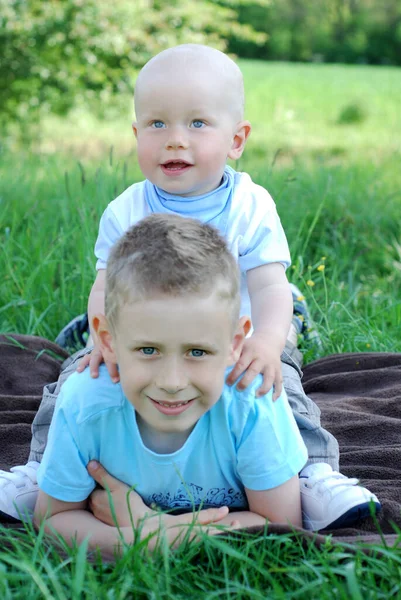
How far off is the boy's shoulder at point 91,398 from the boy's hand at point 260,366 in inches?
11.5

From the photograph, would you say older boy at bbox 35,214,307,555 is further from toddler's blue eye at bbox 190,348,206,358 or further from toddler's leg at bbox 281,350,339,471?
toddler's leg at bbox 281,350,339,471

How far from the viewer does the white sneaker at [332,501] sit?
217 cm

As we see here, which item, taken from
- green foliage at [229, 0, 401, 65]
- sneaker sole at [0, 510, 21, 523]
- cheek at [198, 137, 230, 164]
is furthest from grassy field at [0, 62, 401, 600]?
green foliage at [229, 0, 401, 65]

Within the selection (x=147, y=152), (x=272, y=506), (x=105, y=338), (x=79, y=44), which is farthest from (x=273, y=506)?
(x=79, y=44)

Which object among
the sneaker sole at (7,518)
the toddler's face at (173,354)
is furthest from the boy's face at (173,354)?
the sneaker sole at (7,518)

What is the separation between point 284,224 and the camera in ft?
14.8

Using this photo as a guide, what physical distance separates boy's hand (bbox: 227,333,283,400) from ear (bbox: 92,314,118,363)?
305mm

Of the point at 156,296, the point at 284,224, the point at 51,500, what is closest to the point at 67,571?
the point at 51,500

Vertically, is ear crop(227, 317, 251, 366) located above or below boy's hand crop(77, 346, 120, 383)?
above

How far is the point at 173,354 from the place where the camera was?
188cm

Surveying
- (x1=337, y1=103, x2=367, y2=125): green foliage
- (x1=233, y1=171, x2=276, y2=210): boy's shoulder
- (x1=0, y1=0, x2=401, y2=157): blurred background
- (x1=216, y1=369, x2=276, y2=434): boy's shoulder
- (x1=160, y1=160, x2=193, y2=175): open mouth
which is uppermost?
(x1=337, y1=103, x2=367, y2=125): green foliage

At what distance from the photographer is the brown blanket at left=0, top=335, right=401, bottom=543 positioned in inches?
101

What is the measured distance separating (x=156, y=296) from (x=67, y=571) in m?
0.66

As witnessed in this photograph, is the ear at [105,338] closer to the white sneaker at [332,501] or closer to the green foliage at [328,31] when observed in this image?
the white sneaker at [332,501]
